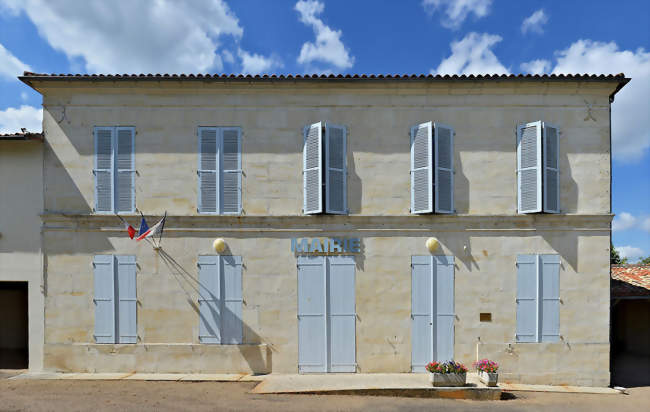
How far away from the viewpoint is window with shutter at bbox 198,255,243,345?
10031mm

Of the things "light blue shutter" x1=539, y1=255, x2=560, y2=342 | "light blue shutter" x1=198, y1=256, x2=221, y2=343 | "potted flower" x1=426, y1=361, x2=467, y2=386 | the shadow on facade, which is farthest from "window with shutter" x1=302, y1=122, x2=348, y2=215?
"light blue shutter" x1=539, y1=255, x2=560, y2=342

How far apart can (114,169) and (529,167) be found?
11.3 metres

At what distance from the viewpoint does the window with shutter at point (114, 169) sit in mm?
10172

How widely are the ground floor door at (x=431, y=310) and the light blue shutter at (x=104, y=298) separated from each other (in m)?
8.12

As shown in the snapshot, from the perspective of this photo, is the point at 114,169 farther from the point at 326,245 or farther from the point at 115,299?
the point at 326,245

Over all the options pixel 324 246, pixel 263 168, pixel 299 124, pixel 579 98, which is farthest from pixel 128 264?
pixel 579 98

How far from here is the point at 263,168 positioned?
10281 mm

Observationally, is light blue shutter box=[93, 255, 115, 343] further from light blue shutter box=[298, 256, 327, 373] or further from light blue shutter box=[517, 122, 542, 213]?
light blue shutter box=[517, 122, 542, 213]

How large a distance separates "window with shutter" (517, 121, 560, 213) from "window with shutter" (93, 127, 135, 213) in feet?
34.9

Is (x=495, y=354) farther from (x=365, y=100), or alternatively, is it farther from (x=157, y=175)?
(x=157, y=175)

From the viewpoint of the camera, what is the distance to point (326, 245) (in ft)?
33.2

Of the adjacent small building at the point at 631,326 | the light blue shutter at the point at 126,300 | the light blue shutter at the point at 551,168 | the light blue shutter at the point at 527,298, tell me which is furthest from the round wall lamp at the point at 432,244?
the light blue shutter at the point at 126,300

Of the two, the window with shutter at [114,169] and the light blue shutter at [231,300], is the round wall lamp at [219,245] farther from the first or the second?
the window with shutter at [114,169]

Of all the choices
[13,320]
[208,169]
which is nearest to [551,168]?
[208,169]
